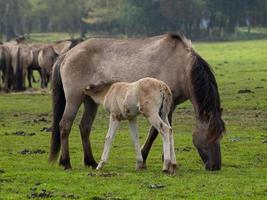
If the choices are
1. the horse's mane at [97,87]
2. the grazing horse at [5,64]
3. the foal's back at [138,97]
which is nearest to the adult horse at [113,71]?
the horse's mane at [97,87]

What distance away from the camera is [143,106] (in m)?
12.1

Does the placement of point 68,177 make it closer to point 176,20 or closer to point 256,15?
point 176,20

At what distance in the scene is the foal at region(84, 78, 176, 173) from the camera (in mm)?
11977

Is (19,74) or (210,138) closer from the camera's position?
(210,138)

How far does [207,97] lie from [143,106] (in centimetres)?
137

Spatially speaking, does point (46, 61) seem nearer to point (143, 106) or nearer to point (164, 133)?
point (143, 106)

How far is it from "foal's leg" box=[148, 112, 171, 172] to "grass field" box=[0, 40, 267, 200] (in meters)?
0.27

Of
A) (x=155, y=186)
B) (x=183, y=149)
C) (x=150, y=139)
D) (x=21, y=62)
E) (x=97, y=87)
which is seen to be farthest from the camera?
(x=21, y=62)

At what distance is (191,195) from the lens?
10.2 meters

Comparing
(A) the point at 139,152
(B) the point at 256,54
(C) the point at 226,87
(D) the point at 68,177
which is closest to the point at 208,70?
(A) the point at 139,152

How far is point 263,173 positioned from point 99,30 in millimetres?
110192

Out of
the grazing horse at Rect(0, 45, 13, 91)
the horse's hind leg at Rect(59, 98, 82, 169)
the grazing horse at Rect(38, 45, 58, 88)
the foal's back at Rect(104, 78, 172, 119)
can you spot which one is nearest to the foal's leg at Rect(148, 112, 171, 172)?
the foal's back at Rect(104, 78, 172, 119)

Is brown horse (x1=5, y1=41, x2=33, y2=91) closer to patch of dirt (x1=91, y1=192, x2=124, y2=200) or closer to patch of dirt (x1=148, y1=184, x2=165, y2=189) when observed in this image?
patch of dirt (x1=148, y1=184, x2=165, y2=189)

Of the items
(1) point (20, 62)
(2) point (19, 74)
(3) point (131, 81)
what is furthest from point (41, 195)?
(1) point (20, 62)
